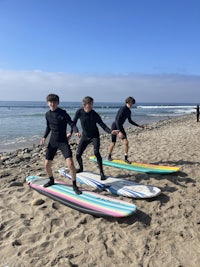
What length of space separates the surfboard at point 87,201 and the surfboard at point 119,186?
0.47 metres

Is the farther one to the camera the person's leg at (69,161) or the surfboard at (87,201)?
the person's leg at (69,161)

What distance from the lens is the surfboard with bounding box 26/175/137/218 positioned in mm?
4400

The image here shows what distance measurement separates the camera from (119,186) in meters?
5.68

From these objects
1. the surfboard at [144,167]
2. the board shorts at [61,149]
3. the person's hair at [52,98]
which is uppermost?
the person's hair at [52,98]

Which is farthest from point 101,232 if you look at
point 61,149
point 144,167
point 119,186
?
point 144,167

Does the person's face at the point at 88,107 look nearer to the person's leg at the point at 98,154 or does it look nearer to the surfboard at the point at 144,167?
the person's leg at the point at 98,154

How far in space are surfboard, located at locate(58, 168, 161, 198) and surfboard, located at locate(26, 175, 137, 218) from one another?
0.47 meters

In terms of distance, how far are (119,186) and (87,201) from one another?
105 centimetres

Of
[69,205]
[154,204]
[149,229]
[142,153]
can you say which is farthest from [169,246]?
[142,153]

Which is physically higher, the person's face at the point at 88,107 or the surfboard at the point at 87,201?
the person's face at the point at 88,107

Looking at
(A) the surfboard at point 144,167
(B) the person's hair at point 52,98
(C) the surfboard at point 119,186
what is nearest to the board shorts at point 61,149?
(B) the person's hair at point 52,98

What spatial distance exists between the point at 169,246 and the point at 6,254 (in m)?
2.18

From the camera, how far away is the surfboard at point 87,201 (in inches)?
173

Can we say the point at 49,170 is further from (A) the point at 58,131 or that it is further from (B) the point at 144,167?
(B) the point at 144,167
